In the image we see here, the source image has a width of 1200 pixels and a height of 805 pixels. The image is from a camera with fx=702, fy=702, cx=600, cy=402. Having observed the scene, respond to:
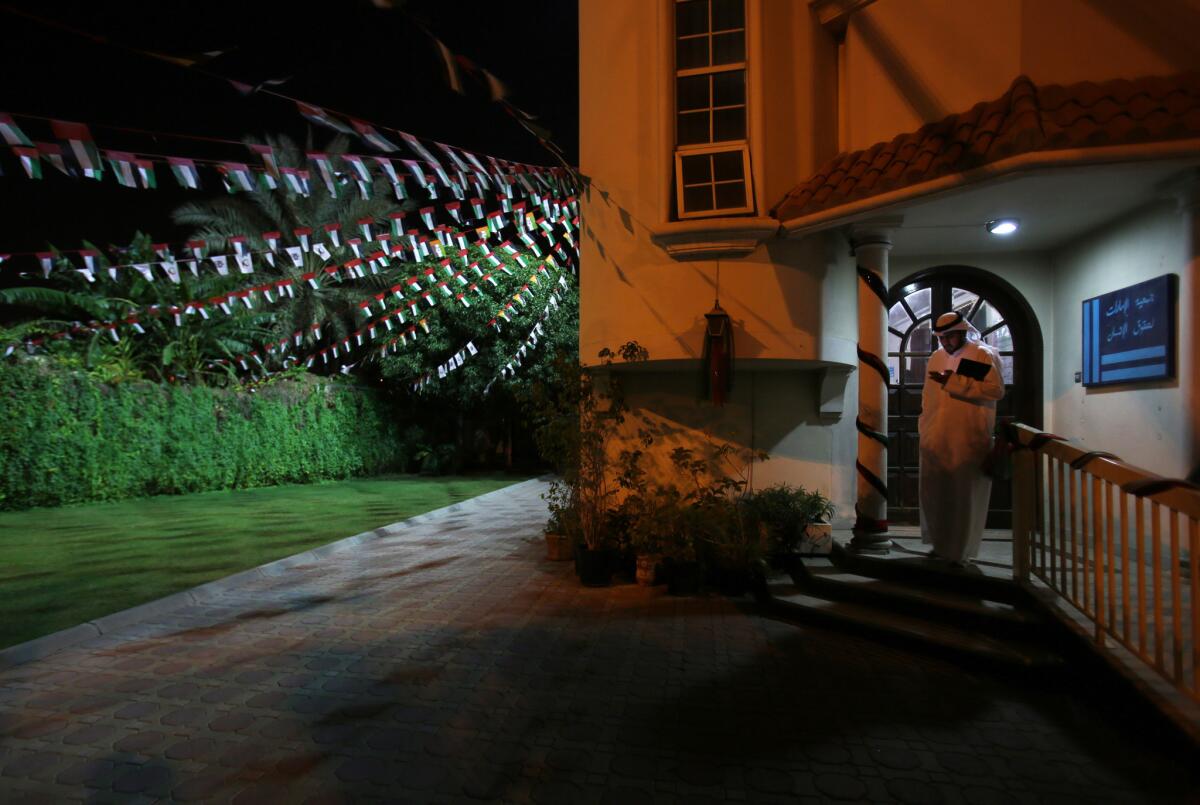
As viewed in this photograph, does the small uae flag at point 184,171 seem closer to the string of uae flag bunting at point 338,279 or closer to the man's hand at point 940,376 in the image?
the string of uae flag bunting at point 338,279

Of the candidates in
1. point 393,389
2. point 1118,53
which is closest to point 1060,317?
point 1118,53

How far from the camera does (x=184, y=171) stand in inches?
272

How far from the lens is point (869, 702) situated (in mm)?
4227

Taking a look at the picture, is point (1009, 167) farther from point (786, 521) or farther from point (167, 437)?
point (167, 437)

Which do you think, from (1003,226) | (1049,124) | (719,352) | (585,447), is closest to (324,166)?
(585,447)

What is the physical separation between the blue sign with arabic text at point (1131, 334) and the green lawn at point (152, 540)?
9194 mm

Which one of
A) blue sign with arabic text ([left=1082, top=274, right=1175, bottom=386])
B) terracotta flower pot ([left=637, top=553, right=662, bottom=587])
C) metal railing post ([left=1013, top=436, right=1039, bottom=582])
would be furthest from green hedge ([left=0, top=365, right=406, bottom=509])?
blue sign with arabic text ([left=1082, top=274, right=1175, bottom=386])

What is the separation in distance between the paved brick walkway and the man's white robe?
1.31m

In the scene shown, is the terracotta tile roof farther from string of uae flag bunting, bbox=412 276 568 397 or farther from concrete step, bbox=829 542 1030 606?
string of uae flag bunting, bbox=412 276 568 397

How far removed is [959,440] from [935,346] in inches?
115

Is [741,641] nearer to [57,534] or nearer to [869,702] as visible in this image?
[869,702]

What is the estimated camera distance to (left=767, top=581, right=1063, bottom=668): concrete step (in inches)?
181

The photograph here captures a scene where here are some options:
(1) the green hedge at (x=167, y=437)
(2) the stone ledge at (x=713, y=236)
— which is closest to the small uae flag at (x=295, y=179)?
(2) the stone ledge at (x=713, y=236)

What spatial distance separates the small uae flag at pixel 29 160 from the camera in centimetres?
557
